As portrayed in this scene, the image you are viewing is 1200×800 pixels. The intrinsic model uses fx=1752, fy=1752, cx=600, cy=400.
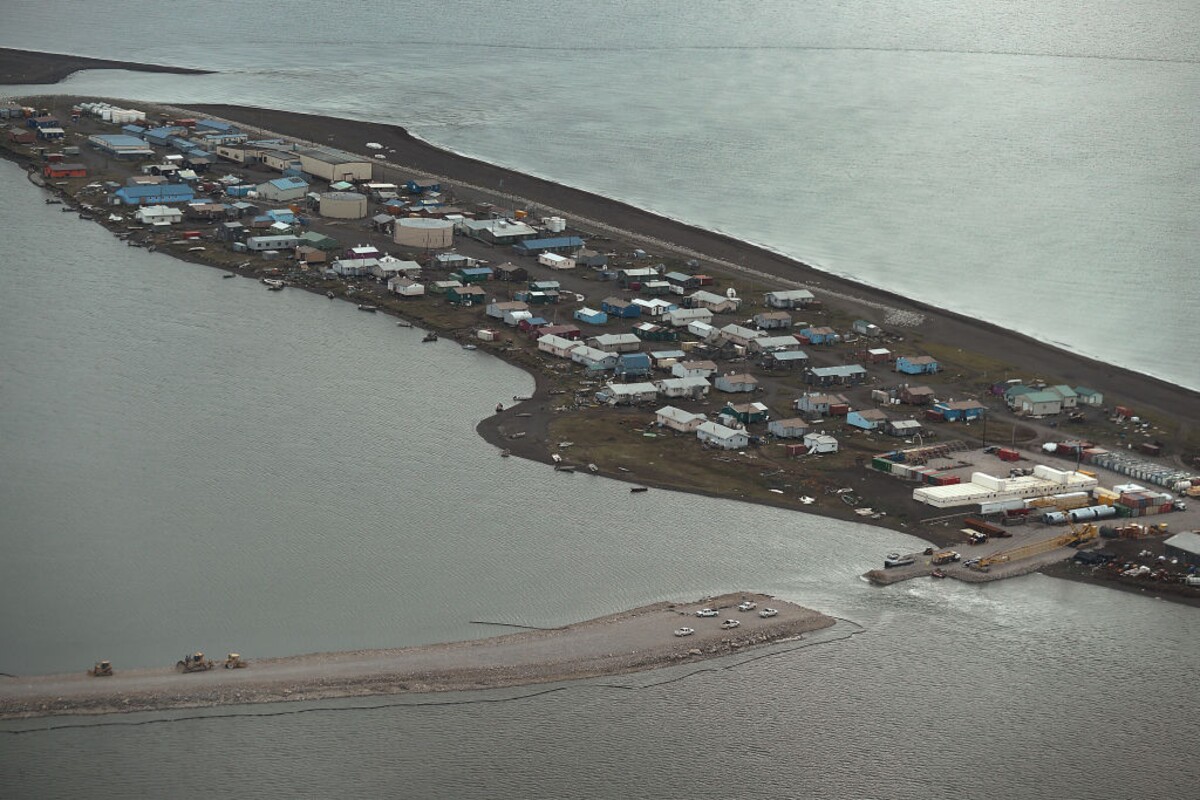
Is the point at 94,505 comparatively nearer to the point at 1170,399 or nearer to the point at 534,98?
the point at 1170,399

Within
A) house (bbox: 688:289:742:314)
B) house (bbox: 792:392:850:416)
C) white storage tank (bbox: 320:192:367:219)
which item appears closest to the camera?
house (bbox: 792:392:850:416)

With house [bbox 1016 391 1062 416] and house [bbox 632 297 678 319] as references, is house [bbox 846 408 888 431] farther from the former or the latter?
house [bbox 632 297 678 319]

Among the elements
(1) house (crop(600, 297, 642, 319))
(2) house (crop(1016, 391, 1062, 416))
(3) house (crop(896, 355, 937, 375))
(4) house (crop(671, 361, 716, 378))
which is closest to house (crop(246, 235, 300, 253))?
(1) house (crop(600, 297, 642, 319))

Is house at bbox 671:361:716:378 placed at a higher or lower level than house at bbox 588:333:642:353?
lower

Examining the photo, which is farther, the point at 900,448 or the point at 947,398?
the point at 947,398

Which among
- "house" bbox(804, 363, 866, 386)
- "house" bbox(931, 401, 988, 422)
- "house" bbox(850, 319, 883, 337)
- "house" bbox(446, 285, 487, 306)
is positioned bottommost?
"house" bbox(931, 401, 988, 422)

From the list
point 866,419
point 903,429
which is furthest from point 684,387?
point 903,429

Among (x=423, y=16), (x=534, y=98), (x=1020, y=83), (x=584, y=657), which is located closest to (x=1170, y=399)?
(x=584, y=657)

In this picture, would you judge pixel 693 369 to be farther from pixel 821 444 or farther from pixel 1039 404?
pixel 1039 404
